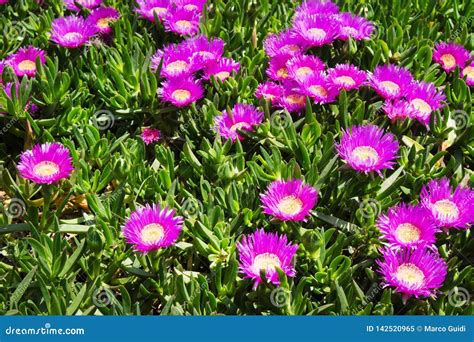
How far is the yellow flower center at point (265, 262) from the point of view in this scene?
5.40 feet

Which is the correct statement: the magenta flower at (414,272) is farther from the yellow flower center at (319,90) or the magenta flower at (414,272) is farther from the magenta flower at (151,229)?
the yellow flower center at (319,90)

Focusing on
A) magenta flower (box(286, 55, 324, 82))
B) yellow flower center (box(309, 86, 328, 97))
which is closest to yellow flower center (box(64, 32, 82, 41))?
magenta flower (box(286, 55, 324, 82))

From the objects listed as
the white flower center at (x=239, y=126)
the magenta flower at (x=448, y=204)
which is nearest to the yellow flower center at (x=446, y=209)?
the magenta flower at (x=448, y=204)

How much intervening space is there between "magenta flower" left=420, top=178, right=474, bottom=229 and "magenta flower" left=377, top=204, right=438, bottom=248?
3cm

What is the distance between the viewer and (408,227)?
1.72 meters

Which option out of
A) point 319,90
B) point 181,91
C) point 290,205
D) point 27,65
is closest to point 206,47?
point 181,91

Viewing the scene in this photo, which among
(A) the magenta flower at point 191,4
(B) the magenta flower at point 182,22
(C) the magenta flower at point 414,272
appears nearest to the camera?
(C) the magenta flower at point 414,272

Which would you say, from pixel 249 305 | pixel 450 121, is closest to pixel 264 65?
pixel 450 121

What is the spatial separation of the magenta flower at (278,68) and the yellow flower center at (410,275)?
86 cm

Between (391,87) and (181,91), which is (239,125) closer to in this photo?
(181,91)

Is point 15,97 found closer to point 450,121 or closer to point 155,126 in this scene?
point 155,126

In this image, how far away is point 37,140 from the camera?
2.14 meters

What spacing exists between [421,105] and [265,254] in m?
0.79

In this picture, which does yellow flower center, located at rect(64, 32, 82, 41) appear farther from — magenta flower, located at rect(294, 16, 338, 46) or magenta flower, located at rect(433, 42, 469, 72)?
magenta flower, located at rect(433, 42, 469, 72)
